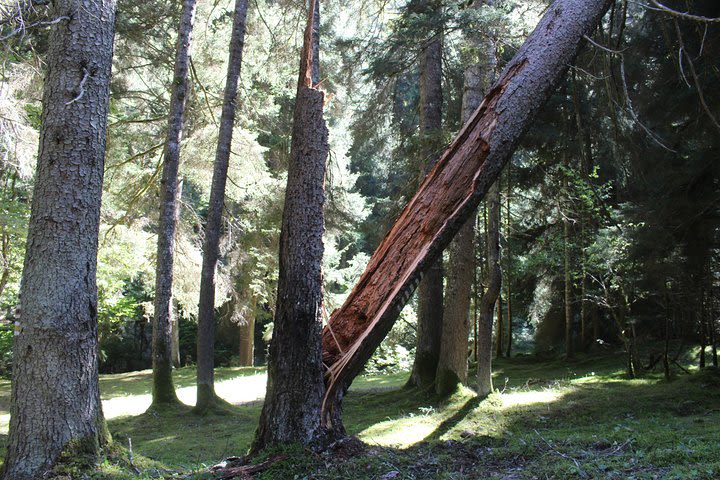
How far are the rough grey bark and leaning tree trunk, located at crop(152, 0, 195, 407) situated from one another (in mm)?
616

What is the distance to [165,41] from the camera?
551 inches

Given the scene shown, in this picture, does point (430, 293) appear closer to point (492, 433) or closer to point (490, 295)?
point (490, 295)

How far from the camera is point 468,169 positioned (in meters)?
4.54

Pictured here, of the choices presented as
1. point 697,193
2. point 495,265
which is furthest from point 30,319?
point 697,193

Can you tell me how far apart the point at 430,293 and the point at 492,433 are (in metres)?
4.37

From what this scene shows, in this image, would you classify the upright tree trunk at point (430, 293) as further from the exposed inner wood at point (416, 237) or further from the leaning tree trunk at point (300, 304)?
the leaning tree trunk at point (300, 304)

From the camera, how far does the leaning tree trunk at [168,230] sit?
437 inches

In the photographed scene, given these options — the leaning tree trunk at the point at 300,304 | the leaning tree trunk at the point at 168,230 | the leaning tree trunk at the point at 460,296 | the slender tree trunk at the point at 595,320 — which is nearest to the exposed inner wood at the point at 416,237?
the leaning tree trunk at the point at 300,304

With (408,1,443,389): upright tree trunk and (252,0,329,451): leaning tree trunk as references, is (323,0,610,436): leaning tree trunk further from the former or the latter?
(408,1,443,389): upright tree trunk

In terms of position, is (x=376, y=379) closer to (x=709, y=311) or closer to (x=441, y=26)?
(x=709, y=311)

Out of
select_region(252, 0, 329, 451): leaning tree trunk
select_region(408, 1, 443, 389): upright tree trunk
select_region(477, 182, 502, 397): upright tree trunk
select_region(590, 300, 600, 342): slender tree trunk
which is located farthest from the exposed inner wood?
select_region(590, 300, 600, 342): slender tree trunk

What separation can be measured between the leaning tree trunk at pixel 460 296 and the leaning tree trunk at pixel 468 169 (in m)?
5.02

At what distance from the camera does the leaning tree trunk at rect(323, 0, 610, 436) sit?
448 cm

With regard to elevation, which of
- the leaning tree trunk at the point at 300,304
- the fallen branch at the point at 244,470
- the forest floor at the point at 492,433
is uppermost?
the leaning tree trunk at the point at 300,304
